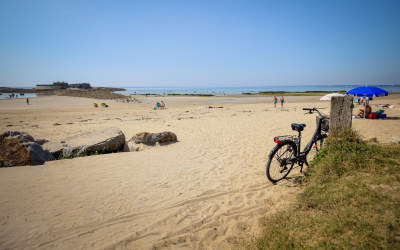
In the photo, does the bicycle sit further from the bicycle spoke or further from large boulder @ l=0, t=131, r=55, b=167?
large boulder @ l=0, t=131, r=55, b=167

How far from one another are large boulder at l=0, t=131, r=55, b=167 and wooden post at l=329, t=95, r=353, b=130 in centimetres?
922

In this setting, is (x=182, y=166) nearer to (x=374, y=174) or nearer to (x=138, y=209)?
(x=138, y=209)

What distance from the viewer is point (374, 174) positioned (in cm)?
369

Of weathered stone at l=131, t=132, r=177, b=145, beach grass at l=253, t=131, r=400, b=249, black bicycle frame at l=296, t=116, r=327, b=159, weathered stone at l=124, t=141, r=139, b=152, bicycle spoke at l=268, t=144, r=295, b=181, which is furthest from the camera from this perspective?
weathered stone at l=131, t=132, r=177, b=145

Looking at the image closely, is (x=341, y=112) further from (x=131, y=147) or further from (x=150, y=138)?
(x=131, y=147)

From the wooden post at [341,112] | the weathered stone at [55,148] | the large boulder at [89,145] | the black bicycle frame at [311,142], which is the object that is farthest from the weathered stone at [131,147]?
the wooden post at [341,112]

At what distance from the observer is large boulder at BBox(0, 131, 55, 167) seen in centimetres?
615

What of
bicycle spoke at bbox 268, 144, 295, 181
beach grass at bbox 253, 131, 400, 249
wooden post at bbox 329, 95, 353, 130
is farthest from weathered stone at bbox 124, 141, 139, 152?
wooden post at bbox 329, 95, 353, 130

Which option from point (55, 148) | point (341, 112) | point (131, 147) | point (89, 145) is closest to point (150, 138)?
point (131, 147)

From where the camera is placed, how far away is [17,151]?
20.5 feet

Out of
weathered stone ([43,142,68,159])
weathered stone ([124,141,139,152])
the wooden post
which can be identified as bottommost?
weathered stone ([124,141,139,152])

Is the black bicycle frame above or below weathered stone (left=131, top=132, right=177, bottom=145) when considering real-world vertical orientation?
above

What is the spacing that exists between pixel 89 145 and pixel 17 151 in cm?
207

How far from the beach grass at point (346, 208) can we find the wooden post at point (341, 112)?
90 centimetres
